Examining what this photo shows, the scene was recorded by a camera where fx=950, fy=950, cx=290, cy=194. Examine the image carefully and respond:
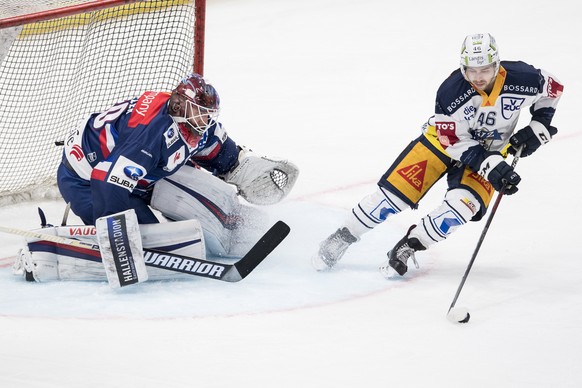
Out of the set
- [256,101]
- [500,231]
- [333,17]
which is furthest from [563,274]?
[333,17]

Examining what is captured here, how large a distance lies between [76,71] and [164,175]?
48.9 inches

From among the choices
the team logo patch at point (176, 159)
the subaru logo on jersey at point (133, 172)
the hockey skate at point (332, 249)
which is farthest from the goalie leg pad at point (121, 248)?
the hockey skate at point (332, 249)

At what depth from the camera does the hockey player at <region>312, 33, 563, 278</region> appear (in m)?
3.04

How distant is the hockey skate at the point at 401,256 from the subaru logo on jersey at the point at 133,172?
2.91ft

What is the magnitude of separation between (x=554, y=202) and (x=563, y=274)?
81 centimetres

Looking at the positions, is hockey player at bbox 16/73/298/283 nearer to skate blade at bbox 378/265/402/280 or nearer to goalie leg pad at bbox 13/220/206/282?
goalie leg pad at bbox 13/220/206/282

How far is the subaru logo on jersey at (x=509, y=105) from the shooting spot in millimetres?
3117

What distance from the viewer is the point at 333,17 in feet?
23.0

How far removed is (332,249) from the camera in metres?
3.34

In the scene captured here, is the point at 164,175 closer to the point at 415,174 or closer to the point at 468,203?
the point at 415,174

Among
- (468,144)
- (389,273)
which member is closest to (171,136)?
(389,273)

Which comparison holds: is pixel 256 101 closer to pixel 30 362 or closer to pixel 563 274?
pixel 563 274

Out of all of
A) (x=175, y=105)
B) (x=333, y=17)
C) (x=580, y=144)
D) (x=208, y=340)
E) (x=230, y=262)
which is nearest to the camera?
(x=208, y=340)

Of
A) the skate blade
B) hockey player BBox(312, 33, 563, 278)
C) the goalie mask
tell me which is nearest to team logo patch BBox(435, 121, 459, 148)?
hockey player BBox(312, 33, 563, 278)
